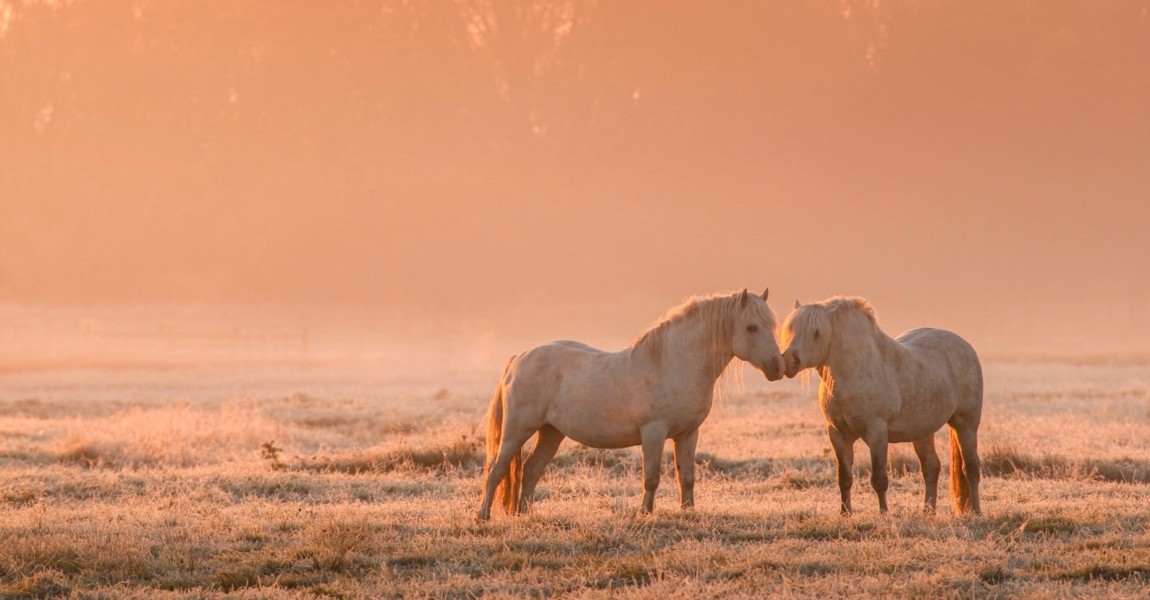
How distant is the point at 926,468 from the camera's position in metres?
13.0

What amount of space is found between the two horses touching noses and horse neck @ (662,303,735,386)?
0.01 metres

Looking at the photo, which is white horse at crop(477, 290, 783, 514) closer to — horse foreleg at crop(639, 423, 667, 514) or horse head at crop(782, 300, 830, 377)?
horse foreleg at crop(639, 423, 667, 514)

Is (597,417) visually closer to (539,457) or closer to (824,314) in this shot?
(539,457)

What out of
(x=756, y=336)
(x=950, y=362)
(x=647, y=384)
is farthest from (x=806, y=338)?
(x=950, y=362)

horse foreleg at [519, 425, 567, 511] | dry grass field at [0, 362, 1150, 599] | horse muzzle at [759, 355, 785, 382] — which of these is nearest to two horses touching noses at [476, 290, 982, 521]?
horse muzzle at [759, 355, 785, 382]

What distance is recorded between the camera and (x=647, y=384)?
11898mm

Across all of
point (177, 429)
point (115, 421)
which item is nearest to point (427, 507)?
point (177, 429)

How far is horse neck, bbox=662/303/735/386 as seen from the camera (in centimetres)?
1192

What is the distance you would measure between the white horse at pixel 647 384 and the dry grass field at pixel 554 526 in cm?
77

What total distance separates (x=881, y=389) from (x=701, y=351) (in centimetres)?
197

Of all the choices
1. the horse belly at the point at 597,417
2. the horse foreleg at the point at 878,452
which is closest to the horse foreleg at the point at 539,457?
the horse belly at the point at 597,417

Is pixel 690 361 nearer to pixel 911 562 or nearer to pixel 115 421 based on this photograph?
pixel 911 562

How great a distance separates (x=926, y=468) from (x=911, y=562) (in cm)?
393

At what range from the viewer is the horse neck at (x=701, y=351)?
1192cm
